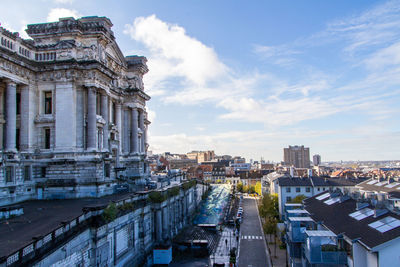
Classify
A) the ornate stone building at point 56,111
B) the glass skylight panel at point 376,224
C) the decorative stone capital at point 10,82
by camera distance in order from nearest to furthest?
1. the glass skylight panel at point 376,224
2. the decorative stone capital at point 10,82
3. the ornate stone building at point 56,111

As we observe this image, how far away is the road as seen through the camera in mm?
43656

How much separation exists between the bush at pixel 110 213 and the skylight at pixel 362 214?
2208 centimetres

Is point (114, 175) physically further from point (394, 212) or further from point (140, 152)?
point (394, 212)

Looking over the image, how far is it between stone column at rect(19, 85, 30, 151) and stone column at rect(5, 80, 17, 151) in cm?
278

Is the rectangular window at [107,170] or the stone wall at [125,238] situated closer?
the stone wall at [125,238]

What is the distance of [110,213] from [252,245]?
31398 mm

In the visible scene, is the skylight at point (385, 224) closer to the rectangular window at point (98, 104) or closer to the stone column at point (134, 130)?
the rectangular window at point (98, 104)

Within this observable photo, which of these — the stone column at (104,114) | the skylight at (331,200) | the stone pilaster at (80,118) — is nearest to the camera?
the skylight at (331,200)

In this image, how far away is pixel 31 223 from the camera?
84.5 ft

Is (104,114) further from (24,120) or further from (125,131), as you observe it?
(125,131)

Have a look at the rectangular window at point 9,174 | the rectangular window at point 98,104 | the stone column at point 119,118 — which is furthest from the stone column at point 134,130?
the rectangular window at point 9,174

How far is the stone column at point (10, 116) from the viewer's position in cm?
3809

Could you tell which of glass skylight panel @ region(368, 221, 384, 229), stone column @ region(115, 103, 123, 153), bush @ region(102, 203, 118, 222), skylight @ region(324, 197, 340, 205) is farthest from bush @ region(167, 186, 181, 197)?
glass skylight panel @ region(368, 221, 384, 229)

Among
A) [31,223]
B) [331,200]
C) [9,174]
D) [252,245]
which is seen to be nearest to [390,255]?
[331,200]
